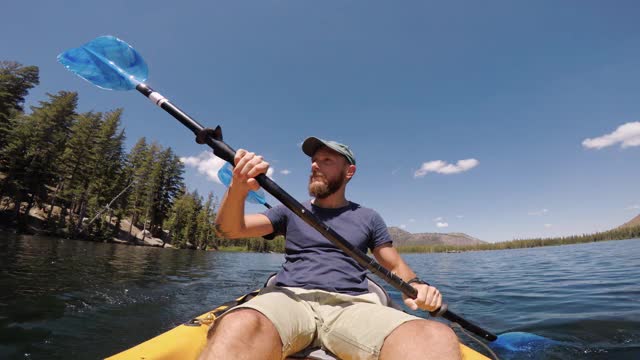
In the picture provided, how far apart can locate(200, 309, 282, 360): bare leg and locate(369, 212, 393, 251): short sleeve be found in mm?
1807

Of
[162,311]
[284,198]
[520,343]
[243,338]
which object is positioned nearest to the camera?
[243,338]

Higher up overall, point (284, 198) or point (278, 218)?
point (284, 198)

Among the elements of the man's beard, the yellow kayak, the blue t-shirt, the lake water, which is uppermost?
the man's beard

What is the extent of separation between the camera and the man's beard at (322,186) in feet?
11.9

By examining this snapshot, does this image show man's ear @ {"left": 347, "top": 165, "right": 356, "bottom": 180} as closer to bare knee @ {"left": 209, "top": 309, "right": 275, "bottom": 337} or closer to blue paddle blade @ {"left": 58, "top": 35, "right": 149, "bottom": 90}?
bare knee @ {"left": 209, "top": 309, "right": 275, "bottom": 337}

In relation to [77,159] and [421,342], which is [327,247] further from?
[77,159]

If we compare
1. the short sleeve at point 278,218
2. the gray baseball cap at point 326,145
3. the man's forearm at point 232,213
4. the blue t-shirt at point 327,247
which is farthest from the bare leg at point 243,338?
the gray baseball cap at point 326,145

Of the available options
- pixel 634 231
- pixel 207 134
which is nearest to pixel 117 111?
pixel 207 134

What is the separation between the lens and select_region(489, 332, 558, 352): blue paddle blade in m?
4.27

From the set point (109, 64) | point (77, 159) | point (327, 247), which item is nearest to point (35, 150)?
point (77, 159)

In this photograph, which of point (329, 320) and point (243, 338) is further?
point (329, 320)

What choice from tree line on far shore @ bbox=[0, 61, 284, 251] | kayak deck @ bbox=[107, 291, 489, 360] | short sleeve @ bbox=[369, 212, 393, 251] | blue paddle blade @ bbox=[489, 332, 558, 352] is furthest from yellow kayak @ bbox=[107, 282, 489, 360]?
tree line on far shore @ bbox=[0, 61, 284, 251]

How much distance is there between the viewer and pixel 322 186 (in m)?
3.62

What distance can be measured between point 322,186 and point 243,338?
208 centimetres
